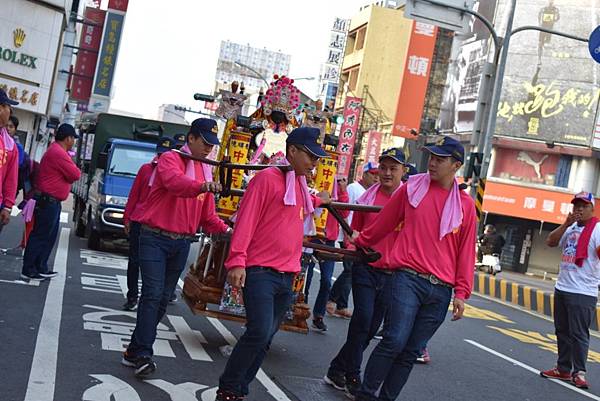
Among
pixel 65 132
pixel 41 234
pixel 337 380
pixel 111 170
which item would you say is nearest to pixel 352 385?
pixel 337 380

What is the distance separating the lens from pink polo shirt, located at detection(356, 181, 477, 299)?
6504 millimetres

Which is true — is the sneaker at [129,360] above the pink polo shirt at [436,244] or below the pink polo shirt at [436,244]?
below

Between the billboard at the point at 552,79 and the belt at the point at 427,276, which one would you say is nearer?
the belt at the point at 427,276

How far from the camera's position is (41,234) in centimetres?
1162

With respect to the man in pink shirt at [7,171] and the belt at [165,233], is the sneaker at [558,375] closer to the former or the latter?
the belt at [165,233]

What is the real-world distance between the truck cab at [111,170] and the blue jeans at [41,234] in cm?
511

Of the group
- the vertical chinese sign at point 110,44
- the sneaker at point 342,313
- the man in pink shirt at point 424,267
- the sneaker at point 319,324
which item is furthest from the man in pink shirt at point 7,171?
the vertical chinese sign at point 110,44

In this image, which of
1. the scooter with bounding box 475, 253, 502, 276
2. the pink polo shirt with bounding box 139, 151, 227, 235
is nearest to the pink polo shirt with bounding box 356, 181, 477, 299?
the pink polo shirt with bounding box 139, 151, 227, 235

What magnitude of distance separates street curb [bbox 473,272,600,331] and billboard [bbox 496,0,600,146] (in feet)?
57.7

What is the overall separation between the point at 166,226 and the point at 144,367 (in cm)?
109

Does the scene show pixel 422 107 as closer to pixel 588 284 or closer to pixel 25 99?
pixel 25 99

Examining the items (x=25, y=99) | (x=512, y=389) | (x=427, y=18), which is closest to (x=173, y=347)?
(x=512, y=389)

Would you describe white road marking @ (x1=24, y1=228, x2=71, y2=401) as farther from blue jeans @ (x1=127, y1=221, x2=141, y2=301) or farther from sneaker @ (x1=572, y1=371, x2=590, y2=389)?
sneaker @ (x1=572, y1=371, x2=590, y2=389)

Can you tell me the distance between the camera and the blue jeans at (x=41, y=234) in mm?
11508
